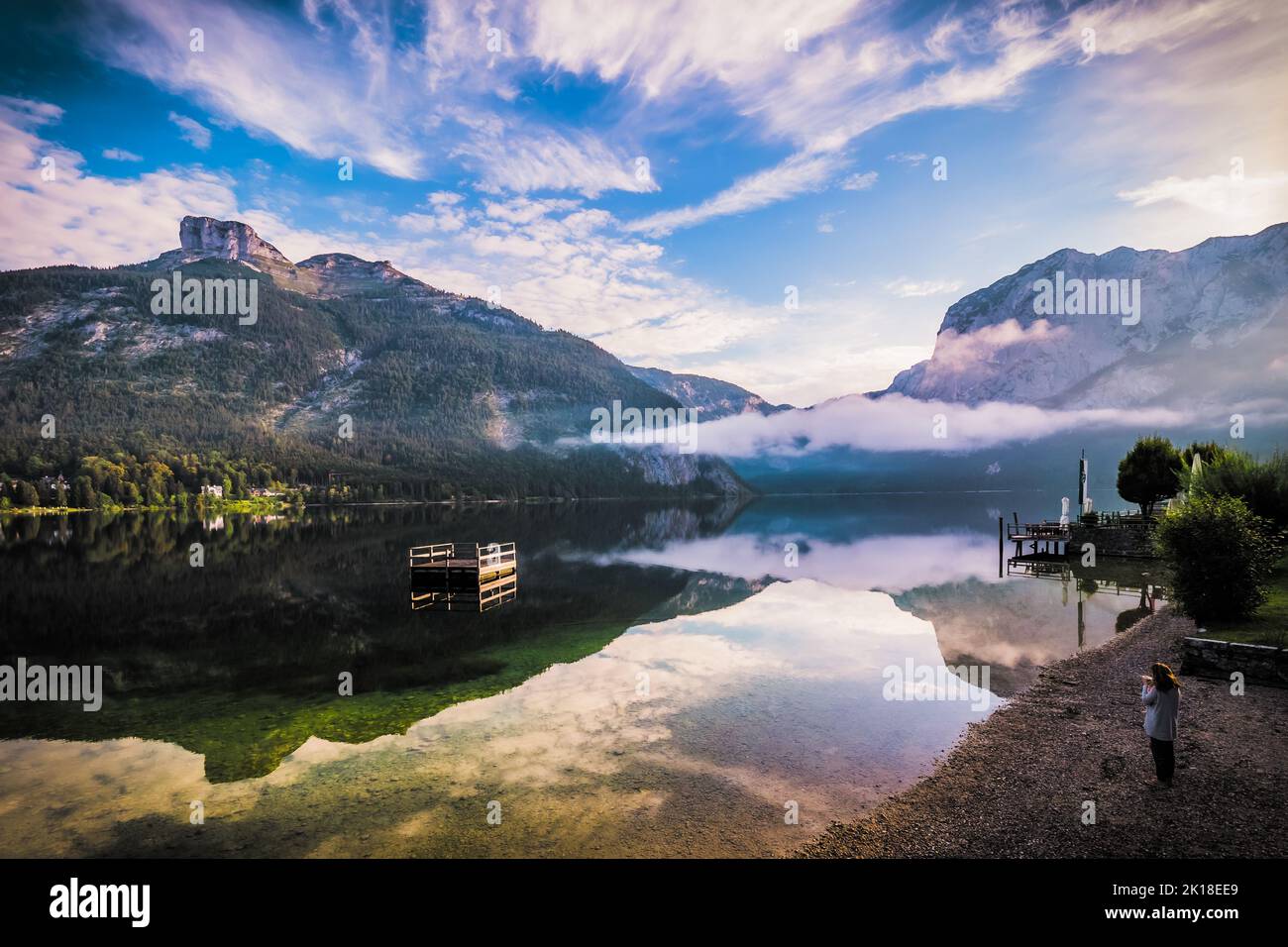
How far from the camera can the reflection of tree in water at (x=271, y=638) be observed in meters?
19.9

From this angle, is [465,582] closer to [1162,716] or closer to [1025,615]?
[1025,615]

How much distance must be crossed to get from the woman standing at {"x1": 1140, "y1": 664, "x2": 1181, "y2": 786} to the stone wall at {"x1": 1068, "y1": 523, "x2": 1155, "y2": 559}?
53.0 meters

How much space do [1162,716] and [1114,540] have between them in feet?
190

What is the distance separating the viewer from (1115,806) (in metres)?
12.7

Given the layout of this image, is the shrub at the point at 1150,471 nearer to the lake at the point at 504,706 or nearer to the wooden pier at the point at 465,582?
the lake at the point at 504,706

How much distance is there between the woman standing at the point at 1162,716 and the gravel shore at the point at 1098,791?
0.46 m

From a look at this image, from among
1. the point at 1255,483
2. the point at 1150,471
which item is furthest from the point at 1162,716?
the point at 1150,471

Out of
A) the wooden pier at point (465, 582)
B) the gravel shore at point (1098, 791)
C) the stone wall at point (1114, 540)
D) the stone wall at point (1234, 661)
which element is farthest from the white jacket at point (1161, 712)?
the stone wall at point (1114, 540)

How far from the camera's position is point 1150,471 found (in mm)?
64250

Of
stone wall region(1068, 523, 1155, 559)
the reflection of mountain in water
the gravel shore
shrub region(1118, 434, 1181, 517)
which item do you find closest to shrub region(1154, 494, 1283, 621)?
the reflection of mountain in water

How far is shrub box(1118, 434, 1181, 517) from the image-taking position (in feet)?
209
